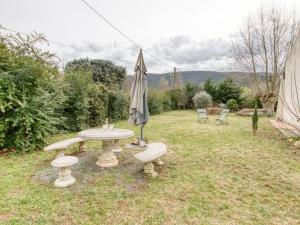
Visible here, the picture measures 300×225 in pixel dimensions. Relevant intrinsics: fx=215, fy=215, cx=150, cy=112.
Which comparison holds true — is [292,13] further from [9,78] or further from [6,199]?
[6,199]

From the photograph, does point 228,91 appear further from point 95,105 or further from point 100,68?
point 95,105

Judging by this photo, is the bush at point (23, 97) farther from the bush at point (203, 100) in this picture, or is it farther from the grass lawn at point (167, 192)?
the bush at point (203, 100)

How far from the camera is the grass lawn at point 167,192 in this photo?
3010 mm

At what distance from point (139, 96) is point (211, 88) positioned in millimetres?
16434

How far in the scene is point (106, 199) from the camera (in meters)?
3.48

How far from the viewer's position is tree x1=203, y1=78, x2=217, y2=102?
68.7ft

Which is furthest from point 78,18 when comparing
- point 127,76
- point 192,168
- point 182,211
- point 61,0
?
point 127,76

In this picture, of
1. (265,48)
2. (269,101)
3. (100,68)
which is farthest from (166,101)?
(265,48)

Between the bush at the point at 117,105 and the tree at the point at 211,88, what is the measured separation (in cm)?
1028

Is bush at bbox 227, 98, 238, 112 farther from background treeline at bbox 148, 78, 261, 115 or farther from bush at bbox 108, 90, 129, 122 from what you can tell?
bush at bbox 108, 90, 129, 122

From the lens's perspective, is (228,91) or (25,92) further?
(228,91)

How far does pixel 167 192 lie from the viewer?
374cm

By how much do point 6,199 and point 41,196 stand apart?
52cm

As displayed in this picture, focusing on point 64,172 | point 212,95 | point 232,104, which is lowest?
point 64,172
